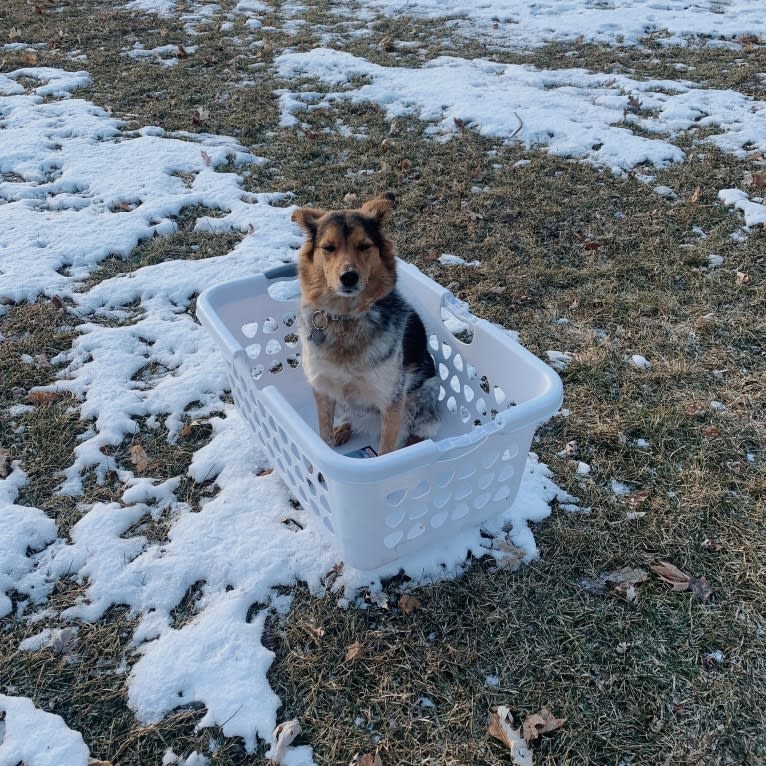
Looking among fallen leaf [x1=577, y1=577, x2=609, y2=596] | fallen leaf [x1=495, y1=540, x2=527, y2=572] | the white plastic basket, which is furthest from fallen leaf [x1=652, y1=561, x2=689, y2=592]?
the white plastic basket

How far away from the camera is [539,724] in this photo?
2260mm

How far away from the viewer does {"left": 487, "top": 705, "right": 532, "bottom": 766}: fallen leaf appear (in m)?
2.18

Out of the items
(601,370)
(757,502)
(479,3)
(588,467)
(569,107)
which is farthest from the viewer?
(479,3)

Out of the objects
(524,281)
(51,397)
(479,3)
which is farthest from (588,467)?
(479,3)

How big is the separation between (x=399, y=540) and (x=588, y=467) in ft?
4.26

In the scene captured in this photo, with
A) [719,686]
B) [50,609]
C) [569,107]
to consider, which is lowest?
[50,609]

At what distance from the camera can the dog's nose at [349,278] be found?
2.80 m

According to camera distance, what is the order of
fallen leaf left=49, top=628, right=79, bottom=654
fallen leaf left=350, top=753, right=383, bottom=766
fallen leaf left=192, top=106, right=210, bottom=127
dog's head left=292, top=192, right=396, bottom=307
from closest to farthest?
fallen leaf left=350, top=753, right=383, bottom=766
fallen leaf left=49, top=628, right=79, bottom=654
dog's head left=292, top=192, right=396, bottom=307
fallen leaf left=192, top=106, right=210, bottom=127

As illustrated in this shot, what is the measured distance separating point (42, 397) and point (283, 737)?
2.67 metres

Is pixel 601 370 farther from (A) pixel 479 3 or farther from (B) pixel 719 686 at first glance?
(A) pixel 479 3

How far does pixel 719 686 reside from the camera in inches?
93.1

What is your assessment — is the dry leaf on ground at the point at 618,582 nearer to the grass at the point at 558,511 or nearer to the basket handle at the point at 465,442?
the grass at the point at 558,511

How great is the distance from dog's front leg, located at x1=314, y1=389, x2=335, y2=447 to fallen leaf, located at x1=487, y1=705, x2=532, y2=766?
1704 mm

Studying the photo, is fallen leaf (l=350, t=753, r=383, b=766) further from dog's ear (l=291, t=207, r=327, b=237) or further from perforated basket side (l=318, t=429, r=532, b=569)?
dog's ear (l=291, t=207, r=327, b=237)
